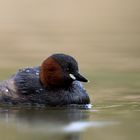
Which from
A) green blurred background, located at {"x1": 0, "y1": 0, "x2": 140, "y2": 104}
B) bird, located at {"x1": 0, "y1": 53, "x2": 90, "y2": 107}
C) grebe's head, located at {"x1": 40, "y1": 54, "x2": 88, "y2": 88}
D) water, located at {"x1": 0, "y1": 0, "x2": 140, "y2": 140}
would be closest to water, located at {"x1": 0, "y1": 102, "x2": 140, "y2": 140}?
water, located at {"x1": 0, "y1": 0, "x2": 140, "y2": 140}

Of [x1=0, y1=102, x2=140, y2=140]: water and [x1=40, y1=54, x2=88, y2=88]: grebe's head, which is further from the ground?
[x1=40, y1=54, x2=88, y2=88]: grebe's head

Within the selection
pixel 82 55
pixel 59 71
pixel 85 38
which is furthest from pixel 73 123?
pixel 85 38

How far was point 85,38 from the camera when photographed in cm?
2339

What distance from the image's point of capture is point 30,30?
25703mm

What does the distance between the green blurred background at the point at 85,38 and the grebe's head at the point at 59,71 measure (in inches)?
28.3

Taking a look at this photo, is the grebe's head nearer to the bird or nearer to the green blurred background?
the bird

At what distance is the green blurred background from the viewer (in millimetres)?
16016

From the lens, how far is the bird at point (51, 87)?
1367cm

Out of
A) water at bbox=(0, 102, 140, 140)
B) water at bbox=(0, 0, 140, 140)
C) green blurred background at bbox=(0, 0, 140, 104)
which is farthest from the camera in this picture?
green blurred background at bbox=(0, 0, 140, 104)

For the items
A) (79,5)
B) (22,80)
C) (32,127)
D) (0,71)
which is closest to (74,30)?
(79,5)

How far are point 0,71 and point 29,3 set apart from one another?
48.7ft

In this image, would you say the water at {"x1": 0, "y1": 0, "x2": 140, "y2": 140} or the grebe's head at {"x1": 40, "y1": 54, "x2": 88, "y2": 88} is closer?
the water at {"x1": 0, "y1": 0, "x2": 140, "y2": 140}

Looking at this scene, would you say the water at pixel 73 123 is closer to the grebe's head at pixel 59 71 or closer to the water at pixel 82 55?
the water at pixel 82 55

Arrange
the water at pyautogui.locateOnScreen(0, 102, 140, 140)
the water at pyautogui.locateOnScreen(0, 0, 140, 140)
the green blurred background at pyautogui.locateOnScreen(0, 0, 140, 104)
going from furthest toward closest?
1. the green blurred background at pyautogui.locateOnScreen(0, 0, 140, 104)
2. the water at pyautogui.locateOnScreen(0, 0, 140, 140)
3. the water at pyautogui.locateOnScreen(0, 102, 140, 140)
